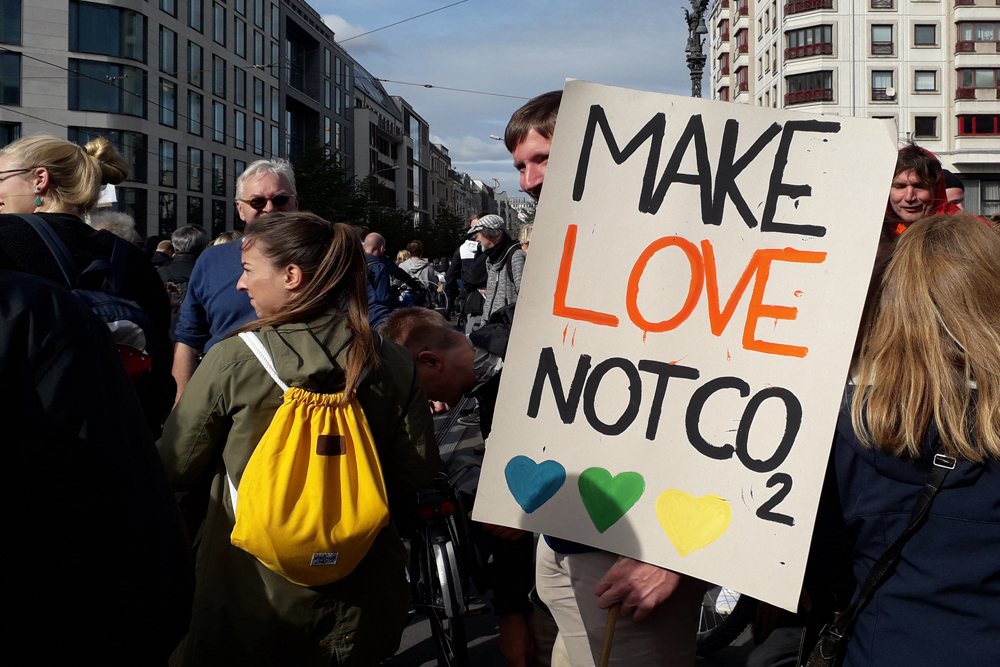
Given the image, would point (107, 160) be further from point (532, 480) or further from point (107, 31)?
point (107, 31)

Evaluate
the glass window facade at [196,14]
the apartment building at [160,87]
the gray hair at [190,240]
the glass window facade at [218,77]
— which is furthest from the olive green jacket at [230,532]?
the glass window facade at [218,77]

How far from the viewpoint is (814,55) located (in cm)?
4541

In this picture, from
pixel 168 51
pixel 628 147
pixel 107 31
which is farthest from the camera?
pixel 168 51

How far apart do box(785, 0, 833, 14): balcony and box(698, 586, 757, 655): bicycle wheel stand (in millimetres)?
47453

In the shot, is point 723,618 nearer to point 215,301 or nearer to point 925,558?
point 925,558

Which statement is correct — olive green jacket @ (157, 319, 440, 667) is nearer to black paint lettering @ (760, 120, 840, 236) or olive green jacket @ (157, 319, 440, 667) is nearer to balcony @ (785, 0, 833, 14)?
black paint lettering @ (760, 120, 840, 236)

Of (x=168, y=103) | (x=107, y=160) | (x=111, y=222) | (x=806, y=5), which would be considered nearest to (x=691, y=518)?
(x=107, y=160)

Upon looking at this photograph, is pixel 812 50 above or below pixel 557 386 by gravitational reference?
above

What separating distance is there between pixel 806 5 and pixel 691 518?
162 feet

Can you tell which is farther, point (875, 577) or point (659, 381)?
point (659, 381)

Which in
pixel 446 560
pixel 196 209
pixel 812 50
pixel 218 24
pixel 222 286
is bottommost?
pixel 446 560

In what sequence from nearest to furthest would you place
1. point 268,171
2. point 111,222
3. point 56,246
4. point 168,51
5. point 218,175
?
point 56,246, point 268,171, point 111,222, point 168,51, point 218,175

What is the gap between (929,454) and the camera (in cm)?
152

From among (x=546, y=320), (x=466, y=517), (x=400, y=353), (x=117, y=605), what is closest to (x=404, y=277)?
(x=466, y=517)
